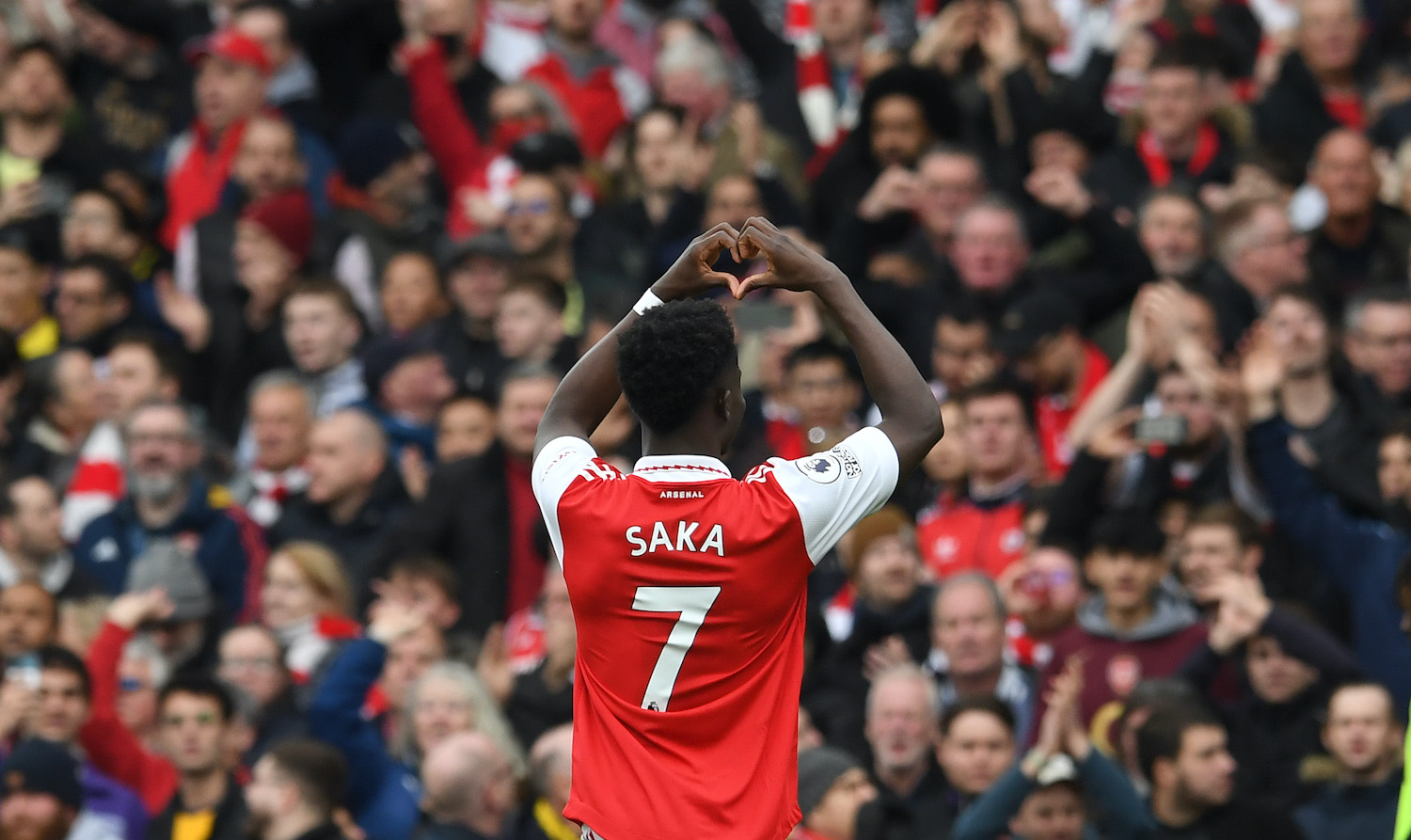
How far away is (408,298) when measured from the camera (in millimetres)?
11750

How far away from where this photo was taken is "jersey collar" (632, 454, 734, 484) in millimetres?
5363

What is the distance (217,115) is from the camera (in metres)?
13.4

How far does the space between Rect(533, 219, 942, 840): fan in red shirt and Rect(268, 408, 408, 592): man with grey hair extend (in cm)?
528

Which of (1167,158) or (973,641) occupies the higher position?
(1167,158)

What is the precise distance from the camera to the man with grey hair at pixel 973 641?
8508 millimetres

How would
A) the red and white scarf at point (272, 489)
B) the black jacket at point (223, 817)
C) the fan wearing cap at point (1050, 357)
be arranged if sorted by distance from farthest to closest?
1. the red and white scarf at point (272, 489)
2. the fan wearing cap at point (1050, 357)
3. the black jacket at point (223, 817)

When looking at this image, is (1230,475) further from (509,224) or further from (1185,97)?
(509,224)

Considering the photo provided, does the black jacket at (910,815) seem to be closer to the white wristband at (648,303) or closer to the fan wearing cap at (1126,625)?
the fan wearing cap at (1126,625)

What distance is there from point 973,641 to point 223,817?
2.81m

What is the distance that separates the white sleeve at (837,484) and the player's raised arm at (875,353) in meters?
0.06

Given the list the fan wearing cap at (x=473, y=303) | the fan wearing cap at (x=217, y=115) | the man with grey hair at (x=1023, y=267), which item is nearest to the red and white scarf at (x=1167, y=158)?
the man with grey hair at (x=1023, y=267)

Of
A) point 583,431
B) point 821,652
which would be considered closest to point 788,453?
point 821,652

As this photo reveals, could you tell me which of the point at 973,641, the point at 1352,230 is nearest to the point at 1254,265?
the point at 1352,230

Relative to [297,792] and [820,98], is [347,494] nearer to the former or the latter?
[297,792]
